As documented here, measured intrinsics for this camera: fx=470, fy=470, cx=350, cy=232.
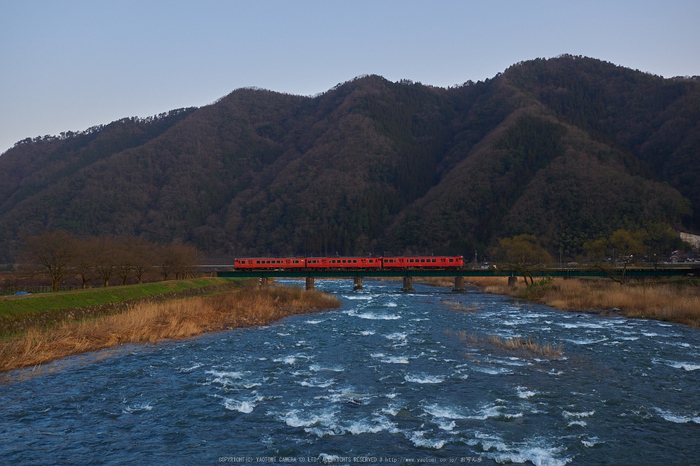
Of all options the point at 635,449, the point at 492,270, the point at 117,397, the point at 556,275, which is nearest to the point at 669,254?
the point at 556,275

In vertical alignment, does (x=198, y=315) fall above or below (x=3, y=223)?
below

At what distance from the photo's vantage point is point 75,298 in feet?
130

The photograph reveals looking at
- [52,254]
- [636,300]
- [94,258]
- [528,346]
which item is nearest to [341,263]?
[94,258]

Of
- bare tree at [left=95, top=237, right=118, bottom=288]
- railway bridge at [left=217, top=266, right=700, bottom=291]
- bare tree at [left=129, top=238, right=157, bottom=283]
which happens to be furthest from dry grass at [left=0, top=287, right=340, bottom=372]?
railway bridge at [left=217, top=266, right=700, bottom=291]

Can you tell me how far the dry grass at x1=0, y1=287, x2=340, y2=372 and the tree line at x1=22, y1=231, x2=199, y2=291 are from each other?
9.58 m

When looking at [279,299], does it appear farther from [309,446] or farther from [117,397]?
[309,446]

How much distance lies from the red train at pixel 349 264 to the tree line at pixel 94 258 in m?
13.6

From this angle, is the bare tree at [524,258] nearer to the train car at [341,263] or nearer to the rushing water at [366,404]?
the train car at [341,263]

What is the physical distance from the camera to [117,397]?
805 inches

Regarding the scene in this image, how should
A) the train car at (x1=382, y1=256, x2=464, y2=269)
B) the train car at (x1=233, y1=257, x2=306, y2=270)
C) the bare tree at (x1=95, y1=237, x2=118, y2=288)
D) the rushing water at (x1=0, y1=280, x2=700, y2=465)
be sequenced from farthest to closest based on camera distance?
the train car at (x1=233, y1=257, x2=306, y2=270)
the train car at (x1=382, y1=256, x2=464, y2=269)
the bare tree at (x1=95, y1=237, x2=118, y2=288)
the rushing water at (x1=0, y1=280, x2=700, y2=465)

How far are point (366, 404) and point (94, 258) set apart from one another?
141 feet

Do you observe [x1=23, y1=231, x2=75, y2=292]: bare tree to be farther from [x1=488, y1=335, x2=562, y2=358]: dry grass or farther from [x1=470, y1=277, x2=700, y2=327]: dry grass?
[x1=470, y1=277, x2=700, y2=327]: dry grass

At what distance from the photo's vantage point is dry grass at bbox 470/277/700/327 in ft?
138

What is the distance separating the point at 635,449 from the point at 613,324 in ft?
95.3
